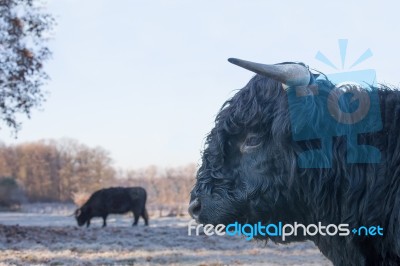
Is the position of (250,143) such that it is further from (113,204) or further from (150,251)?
(113,204)

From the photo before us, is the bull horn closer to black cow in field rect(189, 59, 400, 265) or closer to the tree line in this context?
black cow in field rect(189, 59, 400, 265)

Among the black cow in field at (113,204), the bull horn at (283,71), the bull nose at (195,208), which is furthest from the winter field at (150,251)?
the black cow in field at (113,204)

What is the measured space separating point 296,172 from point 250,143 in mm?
223

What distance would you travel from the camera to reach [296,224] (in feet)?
7.09

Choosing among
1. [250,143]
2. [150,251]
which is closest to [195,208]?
[250,143]

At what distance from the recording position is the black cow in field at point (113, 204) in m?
28.4

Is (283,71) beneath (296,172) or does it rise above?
above

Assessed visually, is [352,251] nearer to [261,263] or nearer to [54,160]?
[261,263]

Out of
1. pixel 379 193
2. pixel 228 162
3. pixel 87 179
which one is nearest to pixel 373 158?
pixel 379 193

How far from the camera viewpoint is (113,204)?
2889 centimetres

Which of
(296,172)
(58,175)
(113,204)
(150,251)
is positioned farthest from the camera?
(58,175)

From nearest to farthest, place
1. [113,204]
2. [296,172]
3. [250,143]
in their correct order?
[296,172]
[250,143]
[113,204]

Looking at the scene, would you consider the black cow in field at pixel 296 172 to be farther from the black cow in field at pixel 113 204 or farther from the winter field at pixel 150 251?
the black cow in field at pixel 113 204

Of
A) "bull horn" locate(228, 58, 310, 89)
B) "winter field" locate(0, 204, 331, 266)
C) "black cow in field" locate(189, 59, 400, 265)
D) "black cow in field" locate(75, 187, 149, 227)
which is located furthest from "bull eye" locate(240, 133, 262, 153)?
"black cow in field" locate(75, 187, 149, 227)
